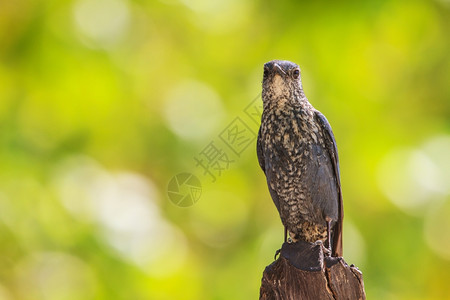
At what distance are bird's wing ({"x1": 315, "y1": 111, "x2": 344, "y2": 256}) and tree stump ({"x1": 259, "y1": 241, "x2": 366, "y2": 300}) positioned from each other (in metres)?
0.96

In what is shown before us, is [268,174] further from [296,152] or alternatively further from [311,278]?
[311,278]

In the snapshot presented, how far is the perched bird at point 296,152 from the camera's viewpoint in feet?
14.4

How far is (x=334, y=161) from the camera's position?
4.50 metres

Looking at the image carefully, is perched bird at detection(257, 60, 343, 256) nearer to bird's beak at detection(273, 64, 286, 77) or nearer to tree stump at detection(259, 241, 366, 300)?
bird's beak at detection(273, 64, 286, 77)

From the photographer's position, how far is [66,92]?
5590 millimetres

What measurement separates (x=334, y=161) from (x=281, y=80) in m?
0.67

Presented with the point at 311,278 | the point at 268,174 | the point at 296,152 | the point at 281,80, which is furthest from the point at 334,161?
the point at 311,278

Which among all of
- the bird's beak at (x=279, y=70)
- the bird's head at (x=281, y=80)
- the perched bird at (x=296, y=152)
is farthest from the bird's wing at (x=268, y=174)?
the bird's beak at (x=279, y=70)

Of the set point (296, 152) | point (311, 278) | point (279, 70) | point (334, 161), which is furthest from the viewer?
point (334, 161)

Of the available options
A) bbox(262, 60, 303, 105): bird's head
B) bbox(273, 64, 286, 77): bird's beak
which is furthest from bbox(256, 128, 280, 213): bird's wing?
bbox(273, 64, 286, 77): bird's beak

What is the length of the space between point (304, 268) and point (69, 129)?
2.97 metres

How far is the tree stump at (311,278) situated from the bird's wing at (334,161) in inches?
37.9

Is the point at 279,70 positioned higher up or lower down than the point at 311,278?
higher up

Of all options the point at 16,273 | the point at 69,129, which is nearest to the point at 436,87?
the point at 69,129
